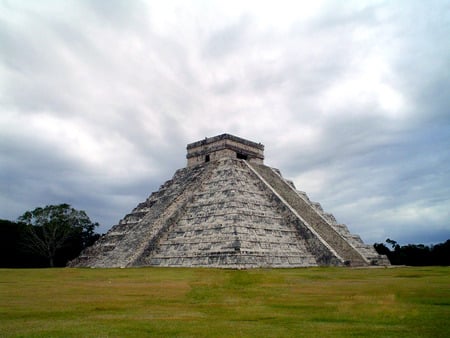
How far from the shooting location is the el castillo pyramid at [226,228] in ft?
69.6

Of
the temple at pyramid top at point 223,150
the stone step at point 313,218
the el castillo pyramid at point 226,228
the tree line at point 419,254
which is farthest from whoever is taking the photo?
the tree line at point 419,254

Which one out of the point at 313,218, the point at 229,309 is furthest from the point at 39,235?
the point at 229,309

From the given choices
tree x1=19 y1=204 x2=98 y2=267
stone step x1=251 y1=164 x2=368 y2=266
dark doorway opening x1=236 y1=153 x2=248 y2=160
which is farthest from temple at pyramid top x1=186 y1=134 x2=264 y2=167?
tree x1=19 y1=204 x2=98 y2=267

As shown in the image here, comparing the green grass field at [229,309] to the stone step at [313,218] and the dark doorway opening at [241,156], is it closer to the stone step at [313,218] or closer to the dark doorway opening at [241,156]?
the stone step at [313,218]

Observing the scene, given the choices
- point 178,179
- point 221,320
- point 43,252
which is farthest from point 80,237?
point 221,320

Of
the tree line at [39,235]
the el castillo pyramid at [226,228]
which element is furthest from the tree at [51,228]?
the el castillo pyramid at [226,228]

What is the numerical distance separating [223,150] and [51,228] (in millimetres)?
18272

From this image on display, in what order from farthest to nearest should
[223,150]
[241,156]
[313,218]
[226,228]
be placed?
[241,156] → [223,150] → [313,218] → [226,228]

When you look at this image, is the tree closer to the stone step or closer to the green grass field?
the stone step

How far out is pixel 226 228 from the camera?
21656mm

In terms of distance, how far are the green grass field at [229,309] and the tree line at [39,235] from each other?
1033 inches

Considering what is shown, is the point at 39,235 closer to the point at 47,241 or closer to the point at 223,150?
the point at 47,241

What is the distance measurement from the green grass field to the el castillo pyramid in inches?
275

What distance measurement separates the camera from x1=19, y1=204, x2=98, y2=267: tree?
37750mm
